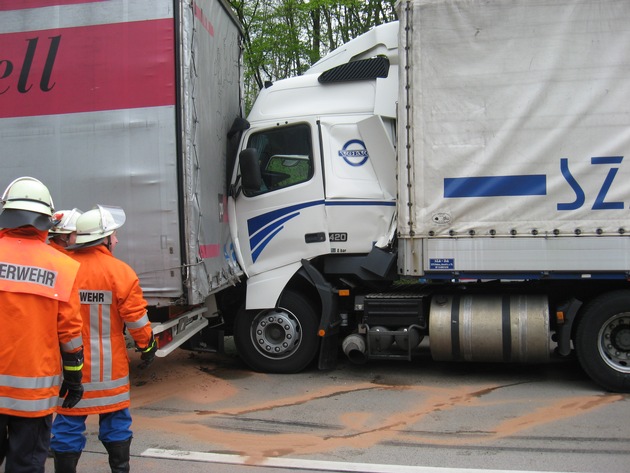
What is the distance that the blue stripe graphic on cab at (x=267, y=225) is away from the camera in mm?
6473

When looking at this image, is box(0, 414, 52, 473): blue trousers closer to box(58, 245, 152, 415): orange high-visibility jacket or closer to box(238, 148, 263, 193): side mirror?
box(58, 245, 152, 415): orange high-visibility jacket

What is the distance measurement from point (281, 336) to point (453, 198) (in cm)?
230

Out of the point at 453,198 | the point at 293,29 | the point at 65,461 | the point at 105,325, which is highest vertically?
the point at 293,29

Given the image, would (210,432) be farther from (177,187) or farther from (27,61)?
(27,61)

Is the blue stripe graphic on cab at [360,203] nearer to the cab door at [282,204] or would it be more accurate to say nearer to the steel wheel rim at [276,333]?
the cab door at [282,204]

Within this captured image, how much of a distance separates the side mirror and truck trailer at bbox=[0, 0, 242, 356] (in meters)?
0.78

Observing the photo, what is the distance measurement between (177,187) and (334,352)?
8.09 ft

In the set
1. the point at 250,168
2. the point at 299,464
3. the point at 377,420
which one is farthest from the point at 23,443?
the point at 250,168

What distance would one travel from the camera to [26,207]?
2.96 meters

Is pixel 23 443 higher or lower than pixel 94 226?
lower

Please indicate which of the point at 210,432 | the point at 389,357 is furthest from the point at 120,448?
the point at 389,357

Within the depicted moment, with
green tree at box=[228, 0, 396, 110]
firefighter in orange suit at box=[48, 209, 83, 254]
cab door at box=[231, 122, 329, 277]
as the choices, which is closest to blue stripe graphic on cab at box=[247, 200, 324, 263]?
cab door at box=[231, 122, 329, 277]

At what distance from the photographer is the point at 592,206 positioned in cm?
550

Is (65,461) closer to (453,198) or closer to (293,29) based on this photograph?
(453,198)
